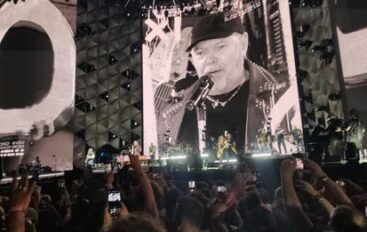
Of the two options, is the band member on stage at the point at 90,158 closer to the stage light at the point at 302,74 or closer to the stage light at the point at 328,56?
the stage light at the point at 302,74

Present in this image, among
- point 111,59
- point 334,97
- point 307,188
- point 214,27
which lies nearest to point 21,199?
point 307,188

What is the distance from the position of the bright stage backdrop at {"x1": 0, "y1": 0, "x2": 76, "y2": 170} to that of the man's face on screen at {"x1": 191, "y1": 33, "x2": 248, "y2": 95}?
562 cm

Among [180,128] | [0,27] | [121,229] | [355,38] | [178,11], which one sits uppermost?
[178,11]

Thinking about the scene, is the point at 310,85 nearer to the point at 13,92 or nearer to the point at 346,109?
the point at 346,109

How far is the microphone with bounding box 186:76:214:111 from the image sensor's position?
586 inches

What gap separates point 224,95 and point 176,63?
2.62 meters

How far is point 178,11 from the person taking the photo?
15.7m

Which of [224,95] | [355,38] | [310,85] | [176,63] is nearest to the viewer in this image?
[355,38]

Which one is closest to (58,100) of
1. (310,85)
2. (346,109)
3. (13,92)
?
(13,92)

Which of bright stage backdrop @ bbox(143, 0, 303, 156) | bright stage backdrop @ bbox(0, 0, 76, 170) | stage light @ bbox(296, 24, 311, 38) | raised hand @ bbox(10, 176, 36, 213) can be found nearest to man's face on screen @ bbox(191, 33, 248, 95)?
bright stage backdrop @ bbox(143, 0, 303, 156)

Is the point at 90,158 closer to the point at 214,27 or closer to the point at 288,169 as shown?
the point at 214,27

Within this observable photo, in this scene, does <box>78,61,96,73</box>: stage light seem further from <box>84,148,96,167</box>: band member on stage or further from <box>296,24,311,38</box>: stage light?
<box>296,24,311,38</box>: stage light

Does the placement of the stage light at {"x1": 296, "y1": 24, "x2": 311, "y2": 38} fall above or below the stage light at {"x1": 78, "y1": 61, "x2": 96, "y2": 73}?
above

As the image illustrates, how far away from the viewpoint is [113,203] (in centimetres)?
259
